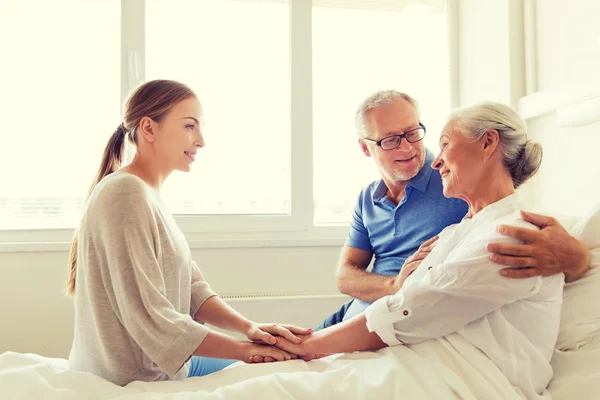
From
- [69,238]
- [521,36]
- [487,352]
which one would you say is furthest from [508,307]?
[69,238]

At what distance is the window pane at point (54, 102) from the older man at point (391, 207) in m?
1.29

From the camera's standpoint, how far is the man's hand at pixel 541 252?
1.07 m

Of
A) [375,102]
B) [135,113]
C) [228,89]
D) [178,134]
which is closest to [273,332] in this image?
[178,134]

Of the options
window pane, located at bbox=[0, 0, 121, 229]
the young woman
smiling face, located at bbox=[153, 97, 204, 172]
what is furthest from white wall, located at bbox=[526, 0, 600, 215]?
window pane, located at bbox=[0, 0, 121, 229]

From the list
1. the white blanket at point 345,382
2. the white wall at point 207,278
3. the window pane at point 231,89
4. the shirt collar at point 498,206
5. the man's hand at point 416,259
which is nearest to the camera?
the white blanket at point 345,382

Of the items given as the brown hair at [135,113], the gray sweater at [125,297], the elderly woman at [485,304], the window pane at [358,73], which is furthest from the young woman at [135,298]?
the window pane at [358,73]

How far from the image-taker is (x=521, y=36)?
86.0 inches

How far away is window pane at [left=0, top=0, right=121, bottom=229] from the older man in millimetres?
1292

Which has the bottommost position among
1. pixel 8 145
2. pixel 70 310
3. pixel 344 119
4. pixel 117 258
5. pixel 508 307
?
pixel 70 310

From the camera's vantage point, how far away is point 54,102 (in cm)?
236

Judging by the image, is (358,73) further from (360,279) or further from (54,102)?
(54,102)

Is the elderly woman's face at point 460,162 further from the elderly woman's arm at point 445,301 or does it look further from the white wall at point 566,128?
the white wall at point 566,128

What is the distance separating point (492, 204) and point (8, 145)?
84.4 inches

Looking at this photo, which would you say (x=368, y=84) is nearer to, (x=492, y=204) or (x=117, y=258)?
(x=492, y=204)
